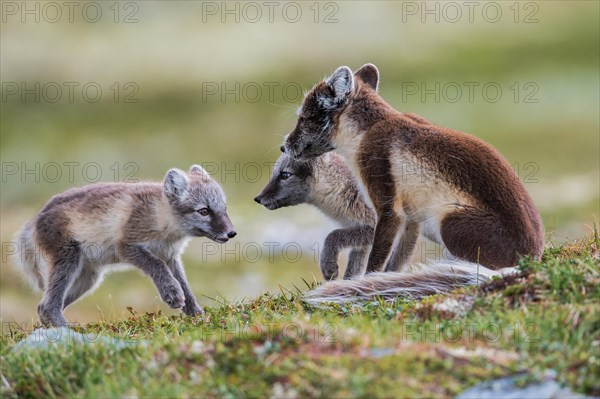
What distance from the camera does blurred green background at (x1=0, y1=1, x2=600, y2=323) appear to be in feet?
109

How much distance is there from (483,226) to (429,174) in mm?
778

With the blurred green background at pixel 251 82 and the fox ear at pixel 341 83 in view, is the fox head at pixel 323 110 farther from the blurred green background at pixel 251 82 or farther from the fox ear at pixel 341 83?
the blurred green background at pixel 251 82

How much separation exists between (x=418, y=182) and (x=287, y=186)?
3.08 m

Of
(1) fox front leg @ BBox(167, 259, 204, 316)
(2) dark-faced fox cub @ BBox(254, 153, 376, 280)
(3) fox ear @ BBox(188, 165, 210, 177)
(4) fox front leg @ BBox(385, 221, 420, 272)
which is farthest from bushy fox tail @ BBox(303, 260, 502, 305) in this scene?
(3) fox ear @ BBox(188, 165, 210, 177)

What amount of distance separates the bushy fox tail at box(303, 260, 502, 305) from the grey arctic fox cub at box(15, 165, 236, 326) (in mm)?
2524

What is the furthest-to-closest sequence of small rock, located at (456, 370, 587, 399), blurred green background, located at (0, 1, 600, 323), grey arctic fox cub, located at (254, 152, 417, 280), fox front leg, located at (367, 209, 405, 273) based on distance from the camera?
blurred green background, located at (0, 1, 600, 323) < grey arctic fox cub, located at (254, 152, 417, 280) < fox front leg, located at (367, 209, 405, 273) < small rock, located at (456, 370, 587, 399)

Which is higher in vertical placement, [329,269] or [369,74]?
[369,74]

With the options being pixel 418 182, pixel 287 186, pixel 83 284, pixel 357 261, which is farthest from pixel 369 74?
pixel 83 284

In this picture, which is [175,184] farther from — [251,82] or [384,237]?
[251,82]

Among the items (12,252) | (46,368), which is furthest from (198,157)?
(46,368)

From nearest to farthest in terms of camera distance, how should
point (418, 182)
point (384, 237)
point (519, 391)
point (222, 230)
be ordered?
point (519, 391) < point (418, 182) < point (384, 237) < point (222, 230)

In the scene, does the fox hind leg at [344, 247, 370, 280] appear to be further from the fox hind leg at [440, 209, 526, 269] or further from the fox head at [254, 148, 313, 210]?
the fox hind leg at [440, 209, 526, 269]

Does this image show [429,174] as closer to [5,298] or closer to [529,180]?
[5,298]

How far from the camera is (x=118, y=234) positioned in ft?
36.8
